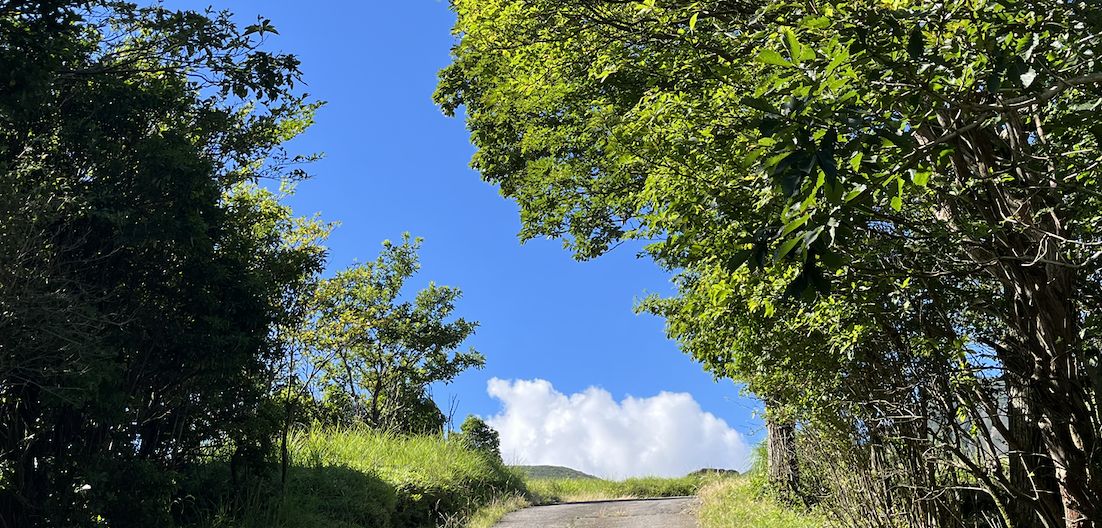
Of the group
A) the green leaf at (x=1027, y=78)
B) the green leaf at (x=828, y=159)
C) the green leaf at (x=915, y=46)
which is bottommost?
the green leaf at (x=828, y=159)

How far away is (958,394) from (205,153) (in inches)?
366

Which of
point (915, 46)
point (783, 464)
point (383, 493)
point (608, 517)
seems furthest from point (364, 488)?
point (915, 46)

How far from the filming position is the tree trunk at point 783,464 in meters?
11.5

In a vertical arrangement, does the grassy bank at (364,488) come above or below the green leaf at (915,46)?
below

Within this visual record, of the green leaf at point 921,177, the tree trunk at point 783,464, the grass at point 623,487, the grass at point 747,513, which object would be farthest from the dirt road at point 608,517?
the green leaf at point 921,177

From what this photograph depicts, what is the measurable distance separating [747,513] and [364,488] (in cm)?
602

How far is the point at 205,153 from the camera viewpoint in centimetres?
938

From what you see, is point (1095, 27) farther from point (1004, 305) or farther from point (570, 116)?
point (570, 116)

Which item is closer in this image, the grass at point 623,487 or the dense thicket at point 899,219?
the dense thicket at point 899,219

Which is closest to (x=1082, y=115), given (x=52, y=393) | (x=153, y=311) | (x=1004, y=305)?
(x=1004, y=305)

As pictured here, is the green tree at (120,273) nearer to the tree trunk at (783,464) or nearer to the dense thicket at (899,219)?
the dense thicket at (899,219)

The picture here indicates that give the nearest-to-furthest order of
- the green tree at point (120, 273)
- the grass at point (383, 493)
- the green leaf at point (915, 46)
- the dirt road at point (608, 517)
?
the green leaf at point (915, 46), the green tree at point (120, 273), the grass at point (383, 493), the dirt road at point (608, 517)

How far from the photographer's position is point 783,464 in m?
12.0

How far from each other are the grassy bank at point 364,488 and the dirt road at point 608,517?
3.40 ft
